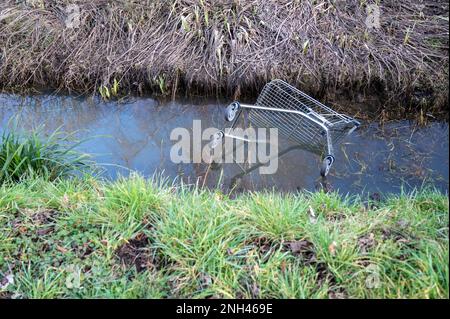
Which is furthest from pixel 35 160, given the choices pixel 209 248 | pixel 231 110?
pixel 209 248

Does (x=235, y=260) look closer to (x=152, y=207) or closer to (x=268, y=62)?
(x=152, y=207)

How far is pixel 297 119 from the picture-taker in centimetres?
465

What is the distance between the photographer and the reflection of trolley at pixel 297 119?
433cm

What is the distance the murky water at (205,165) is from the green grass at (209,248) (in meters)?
0.92

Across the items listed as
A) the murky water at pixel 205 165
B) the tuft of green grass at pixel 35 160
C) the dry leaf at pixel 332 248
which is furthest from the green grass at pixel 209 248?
the murky water at pixel 205 165

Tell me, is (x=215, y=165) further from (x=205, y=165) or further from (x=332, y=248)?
(x=332, y=248)

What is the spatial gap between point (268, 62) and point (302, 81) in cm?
42

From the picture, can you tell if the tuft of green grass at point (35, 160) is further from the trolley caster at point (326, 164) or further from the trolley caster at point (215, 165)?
the trolley caster at point (326, 164)

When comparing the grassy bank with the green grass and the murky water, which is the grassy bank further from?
the green grass

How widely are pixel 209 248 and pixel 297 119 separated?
87.9 inches

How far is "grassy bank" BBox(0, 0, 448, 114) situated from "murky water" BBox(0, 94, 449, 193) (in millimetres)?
249

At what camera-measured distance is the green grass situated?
256cm
